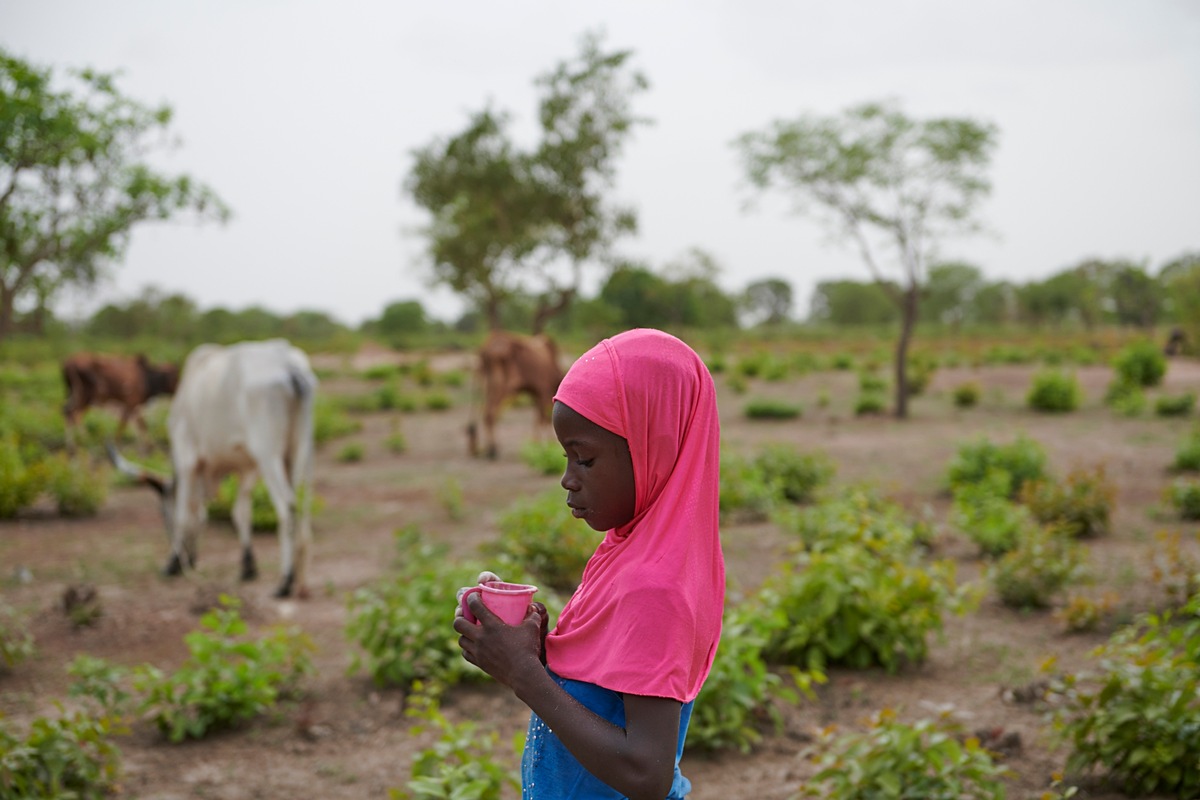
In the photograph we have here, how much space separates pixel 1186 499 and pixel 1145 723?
5.72 metres

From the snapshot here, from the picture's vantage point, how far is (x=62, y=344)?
3453 cm

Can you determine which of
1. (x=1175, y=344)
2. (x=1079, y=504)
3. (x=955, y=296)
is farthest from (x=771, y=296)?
(x=1079, y=504)

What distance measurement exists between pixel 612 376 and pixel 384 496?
997 cm

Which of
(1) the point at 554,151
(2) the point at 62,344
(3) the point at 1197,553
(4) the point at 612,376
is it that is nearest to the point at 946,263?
(1) the point at 554,151

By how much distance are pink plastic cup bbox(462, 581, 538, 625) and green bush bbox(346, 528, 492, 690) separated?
3.20 metres

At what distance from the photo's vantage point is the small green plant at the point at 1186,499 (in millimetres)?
7977

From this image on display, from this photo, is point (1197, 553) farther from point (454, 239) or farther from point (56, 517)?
point (454, 239)

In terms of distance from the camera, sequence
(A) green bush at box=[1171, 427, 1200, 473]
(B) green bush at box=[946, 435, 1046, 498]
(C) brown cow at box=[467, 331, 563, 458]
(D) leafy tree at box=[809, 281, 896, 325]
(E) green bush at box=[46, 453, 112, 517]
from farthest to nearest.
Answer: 1. (D) leafy tree at box=[809, 281, 896, 325]
2. (C) brown cow at box=[467, 331, 563, 458]
3. (A) green bush at box=[1171, 427, 1200, 473]
4. (E) green bush at box=[46, 453, 112, 517]
5. (B) green bush at box=[946, 435, 1046, 498]

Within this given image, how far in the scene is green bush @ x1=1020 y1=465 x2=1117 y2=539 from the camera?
762cm

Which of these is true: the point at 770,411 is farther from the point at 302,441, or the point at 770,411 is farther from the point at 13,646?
the point at 13,646

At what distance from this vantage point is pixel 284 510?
22.8 ft

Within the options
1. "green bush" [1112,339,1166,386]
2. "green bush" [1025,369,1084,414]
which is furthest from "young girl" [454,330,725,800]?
"green bush" [1112,339,1166,386]

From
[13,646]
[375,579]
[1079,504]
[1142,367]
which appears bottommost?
[375,579]

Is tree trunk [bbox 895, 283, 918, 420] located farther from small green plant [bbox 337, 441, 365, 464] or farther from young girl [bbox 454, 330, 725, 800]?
young girl [bbox 454, 330, 725, 800]
